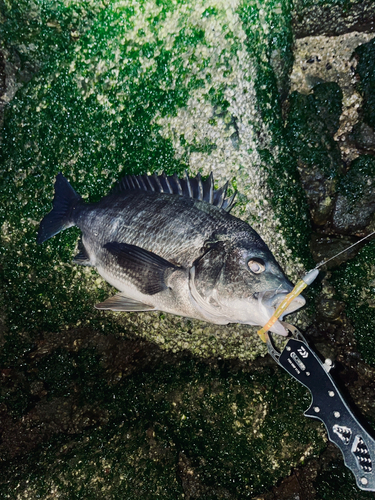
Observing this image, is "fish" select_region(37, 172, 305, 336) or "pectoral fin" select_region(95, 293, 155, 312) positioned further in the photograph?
"pectoral fin" select_region(95, 293, 155, 312)

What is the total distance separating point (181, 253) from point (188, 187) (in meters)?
0.63

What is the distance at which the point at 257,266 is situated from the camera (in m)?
2.25

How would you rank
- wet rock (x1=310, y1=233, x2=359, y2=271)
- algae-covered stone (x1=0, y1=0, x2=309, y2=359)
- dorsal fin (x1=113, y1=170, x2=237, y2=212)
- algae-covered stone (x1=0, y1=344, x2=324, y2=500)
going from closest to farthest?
dorsal fin (x1=113, y1=170, x2=237, y2=212) < algae-covered stone (x1=0, y1=344, x2=324, y2=500) < algae-covered stone (x1=0, y1=0, x2=309, y2=359) < wet rock (x1=310, y1=233, x2=359, y2=271)

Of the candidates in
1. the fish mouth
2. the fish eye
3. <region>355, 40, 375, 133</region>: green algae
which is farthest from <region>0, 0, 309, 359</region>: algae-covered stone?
the fish mouth

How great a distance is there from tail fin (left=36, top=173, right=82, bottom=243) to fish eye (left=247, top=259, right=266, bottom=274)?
6.53ft

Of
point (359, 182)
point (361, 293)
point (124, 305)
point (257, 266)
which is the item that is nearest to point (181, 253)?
point (257, 266)

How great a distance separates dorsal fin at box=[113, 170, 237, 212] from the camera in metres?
2.71

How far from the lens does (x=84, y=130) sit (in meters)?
3.41

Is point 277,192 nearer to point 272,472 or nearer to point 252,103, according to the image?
point 252,103

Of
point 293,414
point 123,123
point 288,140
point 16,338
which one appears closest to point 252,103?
point 288,140

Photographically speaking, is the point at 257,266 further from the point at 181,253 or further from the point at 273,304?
the point at 181,253

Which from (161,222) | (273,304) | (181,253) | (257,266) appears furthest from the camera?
(161,222)

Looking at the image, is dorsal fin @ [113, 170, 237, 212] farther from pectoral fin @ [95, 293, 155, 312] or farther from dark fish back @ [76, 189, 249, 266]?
pectoral fin @ [95, 293, 155, 312]

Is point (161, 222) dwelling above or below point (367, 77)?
below
